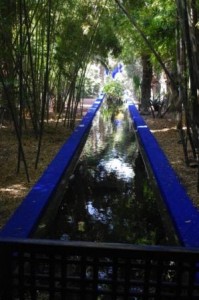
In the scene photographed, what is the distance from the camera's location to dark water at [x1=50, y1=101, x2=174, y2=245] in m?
3.74

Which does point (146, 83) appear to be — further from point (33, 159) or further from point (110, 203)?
point (110, 203)

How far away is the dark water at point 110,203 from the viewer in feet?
12.3

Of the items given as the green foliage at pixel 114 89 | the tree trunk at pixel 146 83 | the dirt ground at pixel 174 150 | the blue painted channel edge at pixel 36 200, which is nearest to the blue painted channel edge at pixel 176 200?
the dirt ground at pixel 174 150

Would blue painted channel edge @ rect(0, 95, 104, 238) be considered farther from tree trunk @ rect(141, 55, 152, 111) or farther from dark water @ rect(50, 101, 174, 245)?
tree trunk @ rect(141, 55, 152, 111)

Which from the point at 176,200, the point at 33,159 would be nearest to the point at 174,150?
the point at 33,159

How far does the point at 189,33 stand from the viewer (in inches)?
182

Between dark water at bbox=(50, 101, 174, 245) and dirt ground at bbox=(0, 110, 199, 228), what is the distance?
0.45 metres

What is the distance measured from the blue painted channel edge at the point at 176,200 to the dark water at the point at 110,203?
155mm

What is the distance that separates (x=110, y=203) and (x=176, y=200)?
75 centimetres

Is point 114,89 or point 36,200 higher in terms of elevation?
point 114,89

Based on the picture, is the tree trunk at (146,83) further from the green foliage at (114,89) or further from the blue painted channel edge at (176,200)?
the green foliage at (114,89)

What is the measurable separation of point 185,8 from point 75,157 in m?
3.51

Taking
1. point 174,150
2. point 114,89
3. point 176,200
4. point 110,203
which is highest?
point 114,89

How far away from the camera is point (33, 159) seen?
6.44 metres
